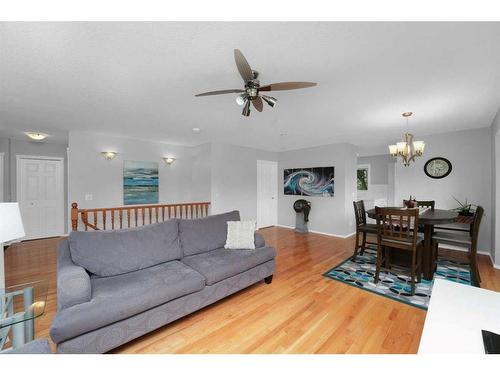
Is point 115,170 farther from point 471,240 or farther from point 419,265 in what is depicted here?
point 471,240

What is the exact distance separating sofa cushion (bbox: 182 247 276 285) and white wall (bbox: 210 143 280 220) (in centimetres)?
254

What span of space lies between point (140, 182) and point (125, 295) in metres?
3.73

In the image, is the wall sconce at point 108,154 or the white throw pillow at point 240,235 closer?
the white throw pillow at point 240,235

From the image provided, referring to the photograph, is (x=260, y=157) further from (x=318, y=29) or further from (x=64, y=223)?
(x=64, y=223)

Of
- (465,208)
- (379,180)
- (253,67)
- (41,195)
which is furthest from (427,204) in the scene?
(41,195)

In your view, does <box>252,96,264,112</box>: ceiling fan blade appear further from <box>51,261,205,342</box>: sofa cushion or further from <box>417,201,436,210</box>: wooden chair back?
<box>417,201,436,210</box>: wooden chair back

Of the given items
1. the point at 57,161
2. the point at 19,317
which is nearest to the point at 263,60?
the point at 19,317

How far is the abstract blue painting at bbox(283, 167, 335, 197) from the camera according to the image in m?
5.09

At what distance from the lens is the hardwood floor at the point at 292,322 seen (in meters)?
1.61

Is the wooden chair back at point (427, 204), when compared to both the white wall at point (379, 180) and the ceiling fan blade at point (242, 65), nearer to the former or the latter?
the white wall at point (379, 180)

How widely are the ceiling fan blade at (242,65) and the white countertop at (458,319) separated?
1.61 meters

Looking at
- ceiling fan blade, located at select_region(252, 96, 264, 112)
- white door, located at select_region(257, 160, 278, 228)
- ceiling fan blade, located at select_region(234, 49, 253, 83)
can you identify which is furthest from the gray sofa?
white door, located at select_region(257, 160, 278, 228)

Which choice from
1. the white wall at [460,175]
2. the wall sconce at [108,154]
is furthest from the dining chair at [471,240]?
the wall sconce at [108,154]

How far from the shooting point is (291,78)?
76.5 inches
